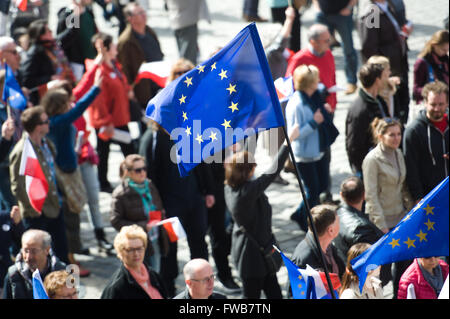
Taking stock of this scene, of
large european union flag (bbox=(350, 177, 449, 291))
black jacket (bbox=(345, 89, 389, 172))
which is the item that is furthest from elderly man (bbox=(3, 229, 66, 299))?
black jacket (bbox=(345, 89, 389, 172))

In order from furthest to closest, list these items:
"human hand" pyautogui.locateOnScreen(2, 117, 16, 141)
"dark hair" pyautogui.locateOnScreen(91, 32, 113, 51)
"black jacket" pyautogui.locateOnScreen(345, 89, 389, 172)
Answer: "dark hair" pyautogui.locateOnScreen(91, 32, 113, 51), "black jacket" pyautogui.locateOnScreen(345, 89, 389, 172), "human hand" pyautogui.locateOnScreen(2, 117, 16, 141)

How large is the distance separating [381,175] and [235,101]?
317cm

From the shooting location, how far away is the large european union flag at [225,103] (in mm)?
5137

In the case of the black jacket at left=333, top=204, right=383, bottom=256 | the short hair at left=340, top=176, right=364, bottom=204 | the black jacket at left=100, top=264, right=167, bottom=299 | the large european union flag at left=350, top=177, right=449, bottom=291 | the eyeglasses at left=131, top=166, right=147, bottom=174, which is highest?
the large european union flag at left=350, top=177, right=449, bottom=291

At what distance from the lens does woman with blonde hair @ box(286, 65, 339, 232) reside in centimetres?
912

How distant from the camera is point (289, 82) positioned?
25.4 ft

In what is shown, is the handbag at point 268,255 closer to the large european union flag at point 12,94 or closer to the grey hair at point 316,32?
the large european union flag at point 12,94

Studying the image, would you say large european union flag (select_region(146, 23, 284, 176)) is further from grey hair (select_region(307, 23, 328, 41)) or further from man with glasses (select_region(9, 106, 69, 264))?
grey hair (select_region(307, 23, 328, 41))

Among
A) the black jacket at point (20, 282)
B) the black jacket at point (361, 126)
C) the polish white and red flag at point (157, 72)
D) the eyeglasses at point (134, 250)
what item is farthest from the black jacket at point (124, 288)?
the polish white and red flag at point (157, 72)

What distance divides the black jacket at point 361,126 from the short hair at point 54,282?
3.59 m

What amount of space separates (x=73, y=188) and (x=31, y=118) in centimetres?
101

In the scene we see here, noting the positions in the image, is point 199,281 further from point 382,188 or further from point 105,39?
point 105,39

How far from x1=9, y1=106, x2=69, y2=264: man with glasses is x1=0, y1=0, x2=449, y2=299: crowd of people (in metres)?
0.01
